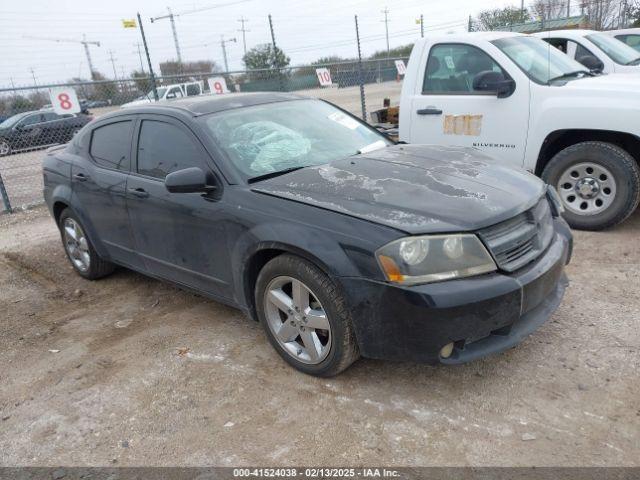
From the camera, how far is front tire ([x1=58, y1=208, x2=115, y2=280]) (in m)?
4.93

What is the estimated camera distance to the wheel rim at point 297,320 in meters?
2.99

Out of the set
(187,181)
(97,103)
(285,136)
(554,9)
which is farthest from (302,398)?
(554,9)

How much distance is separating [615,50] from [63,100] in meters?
8.94

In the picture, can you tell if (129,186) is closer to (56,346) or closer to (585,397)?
(56,346)

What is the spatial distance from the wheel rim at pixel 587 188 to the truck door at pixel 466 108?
49cm

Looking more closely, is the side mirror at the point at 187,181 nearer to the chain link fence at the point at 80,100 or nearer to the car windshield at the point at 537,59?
the car windshield at the point at 537,59

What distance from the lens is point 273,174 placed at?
11.2 ft

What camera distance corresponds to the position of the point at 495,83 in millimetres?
5160

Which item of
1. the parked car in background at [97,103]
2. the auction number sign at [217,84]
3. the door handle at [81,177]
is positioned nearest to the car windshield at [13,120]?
the parked car in background at [97,103]

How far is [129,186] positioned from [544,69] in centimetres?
417

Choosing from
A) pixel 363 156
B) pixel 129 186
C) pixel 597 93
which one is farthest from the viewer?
pixel 597 93

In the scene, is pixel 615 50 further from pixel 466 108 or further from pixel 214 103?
pixel 214 103

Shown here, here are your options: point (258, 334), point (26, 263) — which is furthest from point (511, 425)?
point (26, 263)

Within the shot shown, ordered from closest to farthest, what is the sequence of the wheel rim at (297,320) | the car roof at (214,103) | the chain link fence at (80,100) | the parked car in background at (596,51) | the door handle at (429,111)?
1. the wheel rim at (297,320)
2. the car roof at (214,103)
3. the door handle at (429,111)
4. the parked car in background at (596,51)
5. the chain link fence at (80,100)
